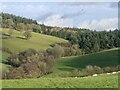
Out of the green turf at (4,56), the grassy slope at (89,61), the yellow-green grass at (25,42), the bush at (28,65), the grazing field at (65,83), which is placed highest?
the grazing field at (65,83)

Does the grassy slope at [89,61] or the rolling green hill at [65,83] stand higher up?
the rolling green hill at [65,83]

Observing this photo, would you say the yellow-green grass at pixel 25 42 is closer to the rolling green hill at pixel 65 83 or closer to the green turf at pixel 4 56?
the green turf at pixel 4 56

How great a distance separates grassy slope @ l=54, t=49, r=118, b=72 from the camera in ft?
393

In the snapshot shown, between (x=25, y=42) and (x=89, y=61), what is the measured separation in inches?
1935

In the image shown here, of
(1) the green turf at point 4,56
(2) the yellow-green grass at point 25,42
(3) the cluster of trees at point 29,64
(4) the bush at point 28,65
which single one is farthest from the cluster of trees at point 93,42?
(1) the green turf at point 4,56

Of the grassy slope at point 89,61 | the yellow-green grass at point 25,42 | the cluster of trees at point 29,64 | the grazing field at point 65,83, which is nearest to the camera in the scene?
the grazing field at point 65,83

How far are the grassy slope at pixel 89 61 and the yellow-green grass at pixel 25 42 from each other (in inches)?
1071

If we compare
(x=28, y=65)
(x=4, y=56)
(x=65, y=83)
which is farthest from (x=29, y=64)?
(x=65, y=83)

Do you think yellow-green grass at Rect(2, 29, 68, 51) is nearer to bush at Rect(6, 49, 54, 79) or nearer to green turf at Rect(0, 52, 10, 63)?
green turf at Rect(0, 52, 10, 63)

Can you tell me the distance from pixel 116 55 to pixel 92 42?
158 ft

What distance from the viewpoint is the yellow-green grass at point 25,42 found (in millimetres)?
155750

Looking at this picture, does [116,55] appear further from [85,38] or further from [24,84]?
[24,84]

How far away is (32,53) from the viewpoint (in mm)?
136125

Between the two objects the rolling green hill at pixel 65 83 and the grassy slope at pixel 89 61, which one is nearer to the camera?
the rolling green hill at pixel 65 83
